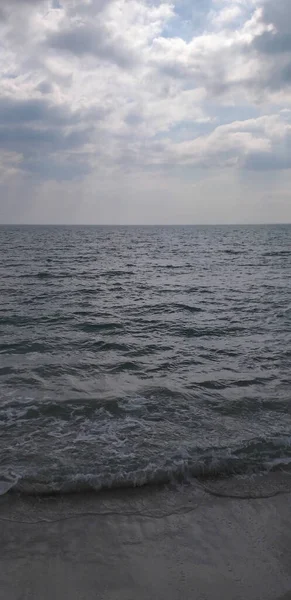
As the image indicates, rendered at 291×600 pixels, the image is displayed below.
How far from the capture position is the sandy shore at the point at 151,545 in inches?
150

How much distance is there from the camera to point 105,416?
7840 mm

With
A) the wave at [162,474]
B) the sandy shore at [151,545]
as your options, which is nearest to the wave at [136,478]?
the wave at [162,474]

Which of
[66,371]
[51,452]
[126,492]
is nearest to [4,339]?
[66,371]

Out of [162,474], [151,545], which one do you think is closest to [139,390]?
[162,474]

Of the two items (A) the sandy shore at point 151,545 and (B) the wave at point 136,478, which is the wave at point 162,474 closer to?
(B) the wave at point 136,478

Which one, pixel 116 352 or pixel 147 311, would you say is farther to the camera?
pixel 147 311

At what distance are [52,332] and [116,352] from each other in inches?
135

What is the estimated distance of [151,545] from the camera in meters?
4.43

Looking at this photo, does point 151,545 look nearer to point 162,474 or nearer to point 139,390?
point 162,474

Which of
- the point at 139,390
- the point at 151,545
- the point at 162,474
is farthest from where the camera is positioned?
the point at 139,390

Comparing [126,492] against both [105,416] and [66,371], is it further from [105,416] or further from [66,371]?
[66,371]

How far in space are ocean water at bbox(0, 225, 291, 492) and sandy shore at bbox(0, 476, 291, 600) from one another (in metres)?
0.48

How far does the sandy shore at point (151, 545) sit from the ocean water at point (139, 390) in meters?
0.48

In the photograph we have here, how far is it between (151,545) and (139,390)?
4.90 meters
